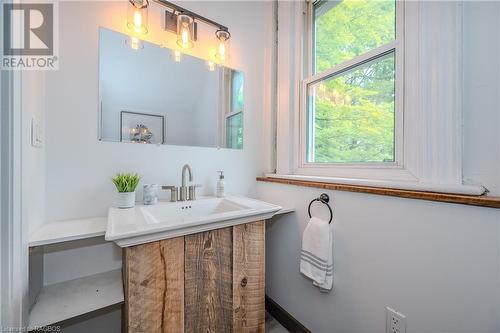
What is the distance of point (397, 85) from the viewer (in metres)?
0.92

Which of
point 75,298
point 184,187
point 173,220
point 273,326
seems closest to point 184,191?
point 184,187

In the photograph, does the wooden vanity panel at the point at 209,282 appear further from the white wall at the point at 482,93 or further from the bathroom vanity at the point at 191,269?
the white wall at the point at 482,93

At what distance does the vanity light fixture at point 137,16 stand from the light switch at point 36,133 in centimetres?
67

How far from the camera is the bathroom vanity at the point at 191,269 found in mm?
697

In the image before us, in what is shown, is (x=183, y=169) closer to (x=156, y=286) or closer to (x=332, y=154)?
(x=156, y=286)

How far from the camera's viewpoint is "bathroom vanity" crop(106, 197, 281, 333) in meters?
0.70

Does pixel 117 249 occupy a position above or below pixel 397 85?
below

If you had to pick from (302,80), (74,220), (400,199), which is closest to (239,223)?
(400,199)

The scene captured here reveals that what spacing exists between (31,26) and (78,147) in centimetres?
50

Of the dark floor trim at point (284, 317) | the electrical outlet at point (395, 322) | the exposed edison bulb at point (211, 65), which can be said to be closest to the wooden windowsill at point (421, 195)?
the electrical outlet at point (395, 322)

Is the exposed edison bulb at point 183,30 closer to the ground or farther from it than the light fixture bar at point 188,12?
closer to the ground

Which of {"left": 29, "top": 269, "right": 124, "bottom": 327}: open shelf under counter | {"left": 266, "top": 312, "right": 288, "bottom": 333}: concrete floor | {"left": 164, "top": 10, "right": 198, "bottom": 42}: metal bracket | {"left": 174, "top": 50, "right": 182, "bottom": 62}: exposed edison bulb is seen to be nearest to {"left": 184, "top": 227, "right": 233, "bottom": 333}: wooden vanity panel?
{"left": 29, "top": 269, "right": 124, "bottom": 327}: open shelf under counter

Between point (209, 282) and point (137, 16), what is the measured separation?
136cm

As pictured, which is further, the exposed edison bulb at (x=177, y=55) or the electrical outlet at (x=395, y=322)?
the exposed edison bulb at (x=177, y=55)
